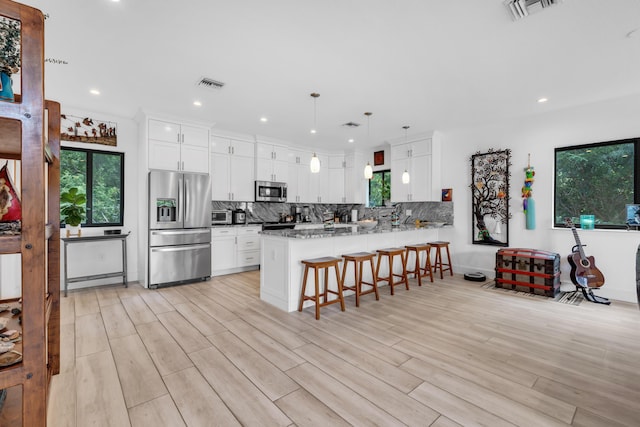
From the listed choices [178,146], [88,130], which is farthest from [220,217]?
[88,130]

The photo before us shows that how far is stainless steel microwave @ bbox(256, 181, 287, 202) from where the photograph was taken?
20.0ft

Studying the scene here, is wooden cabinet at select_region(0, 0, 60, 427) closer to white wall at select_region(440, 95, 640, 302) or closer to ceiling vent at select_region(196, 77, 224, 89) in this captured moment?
ceiling vent at select_region(196, 77, 224, 89)

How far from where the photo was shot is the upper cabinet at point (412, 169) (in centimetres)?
585

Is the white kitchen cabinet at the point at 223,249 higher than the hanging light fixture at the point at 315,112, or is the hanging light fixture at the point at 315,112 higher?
the hanging light fixture at the point at 315,112

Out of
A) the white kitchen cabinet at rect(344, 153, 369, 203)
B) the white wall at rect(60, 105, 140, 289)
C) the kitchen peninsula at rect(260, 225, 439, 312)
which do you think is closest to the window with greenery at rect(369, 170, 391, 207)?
the white kitchen cabinet at rect(344, 153, 369, 203)

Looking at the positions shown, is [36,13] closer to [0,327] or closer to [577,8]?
[0,327]

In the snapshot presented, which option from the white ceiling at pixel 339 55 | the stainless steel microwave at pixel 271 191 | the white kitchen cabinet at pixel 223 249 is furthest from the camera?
the stainless steel microwave at pixel 271 191

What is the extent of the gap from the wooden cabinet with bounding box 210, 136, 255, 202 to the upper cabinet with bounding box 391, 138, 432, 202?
2.97 meters

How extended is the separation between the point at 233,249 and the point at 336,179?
10.5 ft

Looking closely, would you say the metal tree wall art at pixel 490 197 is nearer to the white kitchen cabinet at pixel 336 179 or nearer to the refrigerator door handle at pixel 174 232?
the white kitchen cabinet at pixel 336 179

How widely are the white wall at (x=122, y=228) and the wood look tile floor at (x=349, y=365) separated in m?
0.82

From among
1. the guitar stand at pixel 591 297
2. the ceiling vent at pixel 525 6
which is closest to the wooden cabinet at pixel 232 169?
the ceiling vent at pixel 525 6

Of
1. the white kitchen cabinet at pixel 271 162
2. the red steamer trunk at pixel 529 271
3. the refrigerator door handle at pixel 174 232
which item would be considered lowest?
the red steamer trunk at pixel 529 271

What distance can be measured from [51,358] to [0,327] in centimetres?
72
